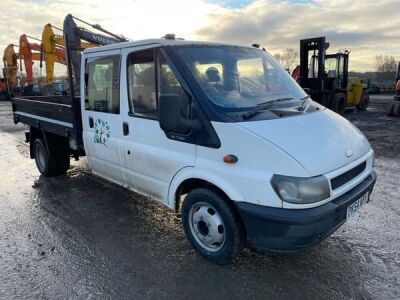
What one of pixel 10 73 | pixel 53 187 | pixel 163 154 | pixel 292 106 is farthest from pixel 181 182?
pixel 10 73

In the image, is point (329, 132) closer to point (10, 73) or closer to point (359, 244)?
point (359, 244)

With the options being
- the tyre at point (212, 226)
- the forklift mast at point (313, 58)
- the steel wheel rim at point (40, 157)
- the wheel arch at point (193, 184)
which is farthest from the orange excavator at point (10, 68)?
the tyre at point (212, 226)

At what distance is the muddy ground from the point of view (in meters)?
3.17

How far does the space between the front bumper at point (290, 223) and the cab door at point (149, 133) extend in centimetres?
82

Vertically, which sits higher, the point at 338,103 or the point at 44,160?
the point at 338,103

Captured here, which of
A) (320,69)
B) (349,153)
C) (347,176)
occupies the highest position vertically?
(320,69)

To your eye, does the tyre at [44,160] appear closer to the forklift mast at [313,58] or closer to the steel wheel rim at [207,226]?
the steel wheel rim at [207,226]

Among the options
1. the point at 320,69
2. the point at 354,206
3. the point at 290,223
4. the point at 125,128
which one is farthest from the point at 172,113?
the point at 320,69

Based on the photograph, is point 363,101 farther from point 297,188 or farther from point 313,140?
point 297,188

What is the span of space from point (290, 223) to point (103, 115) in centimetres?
279

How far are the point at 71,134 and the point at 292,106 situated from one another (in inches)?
131

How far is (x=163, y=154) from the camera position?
381cm

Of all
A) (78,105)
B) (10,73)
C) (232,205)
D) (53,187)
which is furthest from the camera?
(10,73)

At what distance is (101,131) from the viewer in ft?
15.5
